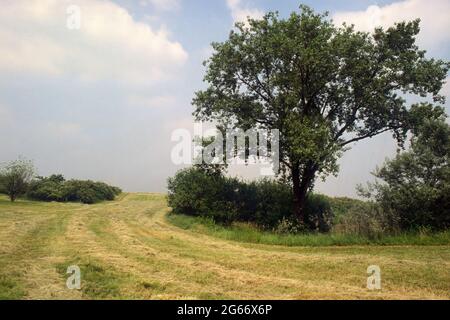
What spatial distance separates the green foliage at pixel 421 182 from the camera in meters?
17.8

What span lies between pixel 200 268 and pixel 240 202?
1460 centimetres

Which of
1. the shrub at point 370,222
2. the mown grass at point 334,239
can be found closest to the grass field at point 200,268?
the mown grass at point 334,239

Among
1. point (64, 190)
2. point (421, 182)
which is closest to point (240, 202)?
point (421, 182)

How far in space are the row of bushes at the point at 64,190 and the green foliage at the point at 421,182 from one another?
33.7 meters

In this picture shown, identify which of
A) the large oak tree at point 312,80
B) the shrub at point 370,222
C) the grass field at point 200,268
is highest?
the large oak tree at point 312,80

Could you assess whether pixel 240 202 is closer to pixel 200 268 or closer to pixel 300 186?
pixel 300 186

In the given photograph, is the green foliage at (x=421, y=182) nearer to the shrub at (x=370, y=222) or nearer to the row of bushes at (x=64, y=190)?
the shrub at (x=370, y=222)

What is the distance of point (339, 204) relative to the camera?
115ft

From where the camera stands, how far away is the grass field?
8031 millimetres

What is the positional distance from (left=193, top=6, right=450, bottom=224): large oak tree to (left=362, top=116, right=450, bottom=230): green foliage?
9.38 ft

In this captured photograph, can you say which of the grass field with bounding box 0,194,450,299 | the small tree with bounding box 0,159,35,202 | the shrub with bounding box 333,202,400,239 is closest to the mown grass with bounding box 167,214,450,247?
the shrub with bounding box 333,202,400,239

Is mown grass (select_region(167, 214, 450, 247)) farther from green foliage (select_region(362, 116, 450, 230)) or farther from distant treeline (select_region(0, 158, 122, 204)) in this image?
distant treeline (select_region(0, 158, 122, 204))
